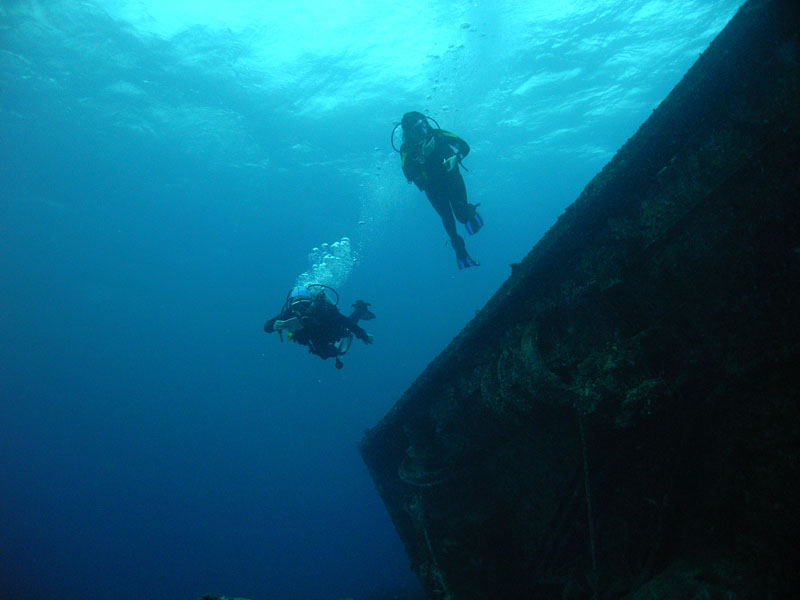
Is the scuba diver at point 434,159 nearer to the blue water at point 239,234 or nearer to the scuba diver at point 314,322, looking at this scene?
the scuba diver at point 314,322

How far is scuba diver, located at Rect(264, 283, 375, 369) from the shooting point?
6.00 meters

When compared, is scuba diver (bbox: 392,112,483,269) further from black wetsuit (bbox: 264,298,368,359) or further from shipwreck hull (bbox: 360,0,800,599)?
shipwreck hull (bbox: 360,0,800,599)

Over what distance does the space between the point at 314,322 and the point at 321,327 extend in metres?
0.19

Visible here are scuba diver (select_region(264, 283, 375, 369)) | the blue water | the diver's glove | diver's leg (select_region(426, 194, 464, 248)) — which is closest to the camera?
the diver's glove

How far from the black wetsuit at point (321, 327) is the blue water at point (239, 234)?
1461 centimetres

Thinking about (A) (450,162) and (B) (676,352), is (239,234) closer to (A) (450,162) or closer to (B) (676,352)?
(A) (450,162)

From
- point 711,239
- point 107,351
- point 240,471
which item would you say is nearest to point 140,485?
point 240,471

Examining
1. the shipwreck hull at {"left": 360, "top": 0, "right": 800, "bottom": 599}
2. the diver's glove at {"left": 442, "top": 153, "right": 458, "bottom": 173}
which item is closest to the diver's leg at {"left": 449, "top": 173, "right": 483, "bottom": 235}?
the diver's glove at {"left": 442, "top": 153, "right": 458, "bottom": 173}

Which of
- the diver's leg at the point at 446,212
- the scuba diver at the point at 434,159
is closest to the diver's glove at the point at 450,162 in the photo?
the scuba diver at the point at 434,159

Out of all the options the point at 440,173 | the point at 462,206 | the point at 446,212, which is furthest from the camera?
the point at 446,212

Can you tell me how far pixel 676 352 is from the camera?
169 cm

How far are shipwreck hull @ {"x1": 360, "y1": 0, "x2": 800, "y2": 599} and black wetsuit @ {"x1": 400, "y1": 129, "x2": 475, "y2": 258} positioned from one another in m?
3.17

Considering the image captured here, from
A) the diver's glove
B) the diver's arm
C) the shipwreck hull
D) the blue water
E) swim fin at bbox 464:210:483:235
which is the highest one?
the blue water

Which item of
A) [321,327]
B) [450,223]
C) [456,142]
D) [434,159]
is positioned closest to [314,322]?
[321,327]
